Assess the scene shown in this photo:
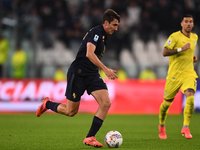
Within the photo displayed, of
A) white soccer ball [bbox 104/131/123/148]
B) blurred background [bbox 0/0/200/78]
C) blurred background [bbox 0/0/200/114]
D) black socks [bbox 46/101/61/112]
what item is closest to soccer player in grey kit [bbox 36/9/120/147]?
white soccer ball [bbox 104/131/123/148]

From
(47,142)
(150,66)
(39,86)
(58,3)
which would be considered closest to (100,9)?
(58,3)

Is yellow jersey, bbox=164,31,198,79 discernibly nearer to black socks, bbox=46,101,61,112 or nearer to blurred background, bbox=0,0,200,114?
black socks, bbox=46,101,61,112

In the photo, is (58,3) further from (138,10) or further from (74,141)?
(74,141)

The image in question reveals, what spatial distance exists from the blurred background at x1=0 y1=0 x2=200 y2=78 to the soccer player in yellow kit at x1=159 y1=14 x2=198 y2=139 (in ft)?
27.8

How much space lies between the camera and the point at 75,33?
1839cm

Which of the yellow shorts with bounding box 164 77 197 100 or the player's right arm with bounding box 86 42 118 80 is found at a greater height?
the player's right arm with bounding box 86 42 118 80

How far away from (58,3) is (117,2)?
328 cm

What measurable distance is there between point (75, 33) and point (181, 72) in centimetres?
1197

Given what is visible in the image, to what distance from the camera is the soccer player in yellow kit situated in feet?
22.4

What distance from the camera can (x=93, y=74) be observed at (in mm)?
5816

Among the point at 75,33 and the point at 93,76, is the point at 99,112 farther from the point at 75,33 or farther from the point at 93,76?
the point at 75,33

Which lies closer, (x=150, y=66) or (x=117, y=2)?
(x=150, y=66)

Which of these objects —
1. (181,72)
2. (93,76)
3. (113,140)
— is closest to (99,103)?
(93,76)

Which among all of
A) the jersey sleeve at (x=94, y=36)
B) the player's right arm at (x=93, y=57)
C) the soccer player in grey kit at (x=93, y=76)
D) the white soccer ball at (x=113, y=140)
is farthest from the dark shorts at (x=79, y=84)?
the white soccer ball at (x=113, y=140)
